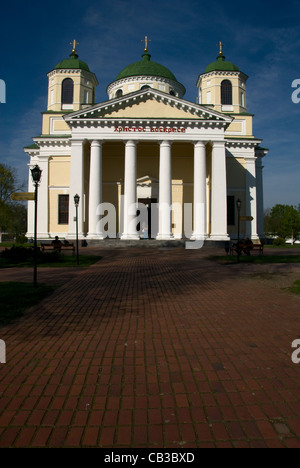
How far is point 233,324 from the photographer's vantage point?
589 centimetres

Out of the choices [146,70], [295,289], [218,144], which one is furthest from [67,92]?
[295,289]

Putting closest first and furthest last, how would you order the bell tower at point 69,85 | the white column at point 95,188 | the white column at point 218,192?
the white column at point 95,188 → the white column at point 218,192 → the bell tower at point 69,85

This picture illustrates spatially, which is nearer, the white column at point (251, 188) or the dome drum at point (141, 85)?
the white column at point (251, 188)

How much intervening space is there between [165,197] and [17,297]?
21.1 m

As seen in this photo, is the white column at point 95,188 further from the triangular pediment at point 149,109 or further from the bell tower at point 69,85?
the bell tower at point 69,85

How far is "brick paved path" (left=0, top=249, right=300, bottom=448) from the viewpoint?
2.83 metres

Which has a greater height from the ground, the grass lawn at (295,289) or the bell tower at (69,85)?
the bell tower at (69,85)

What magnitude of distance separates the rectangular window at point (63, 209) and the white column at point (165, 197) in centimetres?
1057

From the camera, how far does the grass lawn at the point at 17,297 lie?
21.4 ft

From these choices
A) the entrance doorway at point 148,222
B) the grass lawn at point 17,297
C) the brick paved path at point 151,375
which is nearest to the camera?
the brick paved path at point 151,375

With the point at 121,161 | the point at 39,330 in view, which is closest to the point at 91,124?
the point at 121,161

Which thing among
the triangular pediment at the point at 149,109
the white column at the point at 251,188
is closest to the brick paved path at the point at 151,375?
the triangular pediment at the point at 149,109

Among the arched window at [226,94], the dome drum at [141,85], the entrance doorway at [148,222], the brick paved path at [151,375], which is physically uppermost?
the dome drum at [141,85]

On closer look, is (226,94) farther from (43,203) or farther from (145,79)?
(43,203)
